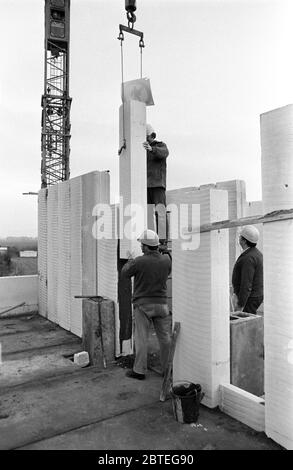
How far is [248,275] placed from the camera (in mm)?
4980

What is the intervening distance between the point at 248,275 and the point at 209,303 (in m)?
1.30

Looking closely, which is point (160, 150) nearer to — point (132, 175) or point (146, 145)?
point (146, 145)

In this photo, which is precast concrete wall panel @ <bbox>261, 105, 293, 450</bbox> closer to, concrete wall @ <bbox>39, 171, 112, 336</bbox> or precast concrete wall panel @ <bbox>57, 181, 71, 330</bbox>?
concrete wall @ <bbox>39, 171, 112, 336</bbox>

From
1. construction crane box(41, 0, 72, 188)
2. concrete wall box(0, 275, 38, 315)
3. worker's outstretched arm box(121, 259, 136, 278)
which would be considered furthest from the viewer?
construction crane box(41, 0, 72, 188)

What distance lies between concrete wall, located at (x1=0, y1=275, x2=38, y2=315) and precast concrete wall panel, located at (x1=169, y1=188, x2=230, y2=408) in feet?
21.2

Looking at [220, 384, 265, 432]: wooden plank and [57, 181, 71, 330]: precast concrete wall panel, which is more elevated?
[57, 181, 71, 330]: precast concrete wall panel

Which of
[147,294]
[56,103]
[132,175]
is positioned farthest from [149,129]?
[56,103]

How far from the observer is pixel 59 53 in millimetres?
32125

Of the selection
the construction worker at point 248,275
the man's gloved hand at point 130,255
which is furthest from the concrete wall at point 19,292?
the construction worker at point 248,275

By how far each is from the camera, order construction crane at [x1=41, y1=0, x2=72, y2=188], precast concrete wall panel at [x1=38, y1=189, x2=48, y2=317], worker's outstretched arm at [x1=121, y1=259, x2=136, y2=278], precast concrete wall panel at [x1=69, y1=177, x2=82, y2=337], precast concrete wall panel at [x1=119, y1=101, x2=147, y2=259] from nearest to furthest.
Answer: worker's outstretched arm at [x1=121, y1=259, x2=136, y2=278], precast concrete wall panel at [x1=119, y1=101, x2=147, y2=259], precast concrete wall panel at [x1=69, y1=177, x2=82, y2=337], precast concrete wall panel at [x1=38, y1=189, x2=48, y2=317], construction crane at [x1=41, y1=0, x2=72, y2=188]

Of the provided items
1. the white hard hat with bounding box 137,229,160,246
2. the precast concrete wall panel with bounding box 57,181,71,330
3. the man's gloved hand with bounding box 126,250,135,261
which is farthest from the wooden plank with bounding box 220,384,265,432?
the precast concrete wall panel with bounding box 57,181,71,330

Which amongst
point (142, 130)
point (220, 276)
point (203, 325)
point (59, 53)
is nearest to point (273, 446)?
point (203, 325)

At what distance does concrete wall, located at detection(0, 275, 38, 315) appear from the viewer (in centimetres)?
938

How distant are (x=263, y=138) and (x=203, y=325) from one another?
6.51 feet
